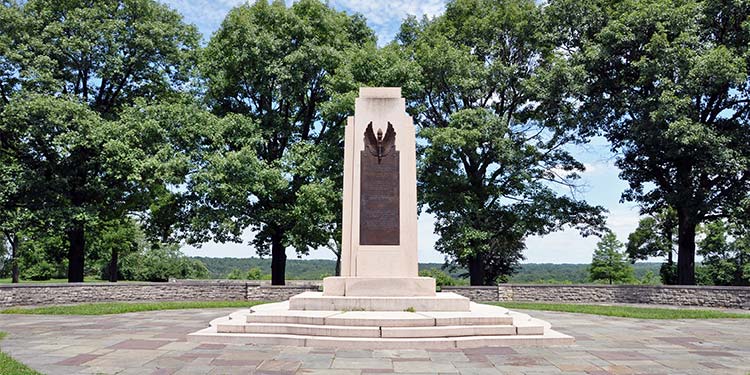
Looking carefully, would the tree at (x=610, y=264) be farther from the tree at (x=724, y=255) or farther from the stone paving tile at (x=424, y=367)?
the stone paving tile at (x=424, y=367)

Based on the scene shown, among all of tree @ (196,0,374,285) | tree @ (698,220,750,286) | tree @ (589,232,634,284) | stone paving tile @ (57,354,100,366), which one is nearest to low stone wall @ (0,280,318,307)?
tree @ (196,0,374,285)

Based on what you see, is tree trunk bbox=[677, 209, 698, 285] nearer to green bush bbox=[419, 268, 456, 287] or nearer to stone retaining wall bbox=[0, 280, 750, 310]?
stone retaining wall bbox=[0, 280, 750, 310]

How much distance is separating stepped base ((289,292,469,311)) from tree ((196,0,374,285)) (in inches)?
388

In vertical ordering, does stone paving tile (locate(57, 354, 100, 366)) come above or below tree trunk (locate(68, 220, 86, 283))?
below

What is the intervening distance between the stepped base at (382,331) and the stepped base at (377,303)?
0.88m

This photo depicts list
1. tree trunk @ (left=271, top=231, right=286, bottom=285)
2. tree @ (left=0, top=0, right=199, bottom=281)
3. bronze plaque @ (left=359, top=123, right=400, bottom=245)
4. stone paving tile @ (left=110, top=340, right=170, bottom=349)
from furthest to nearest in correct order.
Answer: tree trunk @ (left=271, top=231, right=286, bottom=285)
tree @ (left=0, top=0, right=199, bottom=281)
bronze plaque @ (left=359, top=123, right=400, bottom=245)
stone paving tile @ (left=110, top=340, right=170, bottom=349)

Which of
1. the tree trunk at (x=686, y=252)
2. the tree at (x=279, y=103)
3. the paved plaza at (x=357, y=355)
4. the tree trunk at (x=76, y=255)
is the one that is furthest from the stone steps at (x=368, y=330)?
the tree trunk at (x=76, y=255)

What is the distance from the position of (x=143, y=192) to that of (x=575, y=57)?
65.1 feet

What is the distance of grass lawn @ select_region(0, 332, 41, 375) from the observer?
21.0 ft

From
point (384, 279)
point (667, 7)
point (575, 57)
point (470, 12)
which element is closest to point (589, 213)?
point (575, 57)

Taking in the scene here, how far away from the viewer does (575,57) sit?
902 inches

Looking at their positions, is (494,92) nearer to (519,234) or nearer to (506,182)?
(506,182)

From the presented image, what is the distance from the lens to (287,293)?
69.3 feet

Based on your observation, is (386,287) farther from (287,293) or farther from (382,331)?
(287,293)
